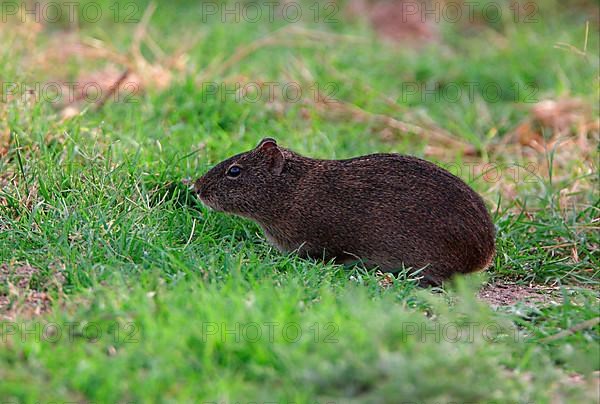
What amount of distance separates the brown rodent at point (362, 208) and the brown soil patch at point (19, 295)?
4.41 feet

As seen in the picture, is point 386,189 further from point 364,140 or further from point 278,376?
point 364,140

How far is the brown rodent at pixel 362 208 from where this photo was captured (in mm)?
5180

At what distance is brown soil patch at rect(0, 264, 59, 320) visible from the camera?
412 cm

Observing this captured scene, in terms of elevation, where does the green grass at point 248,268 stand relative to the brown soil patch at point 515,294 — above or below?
above

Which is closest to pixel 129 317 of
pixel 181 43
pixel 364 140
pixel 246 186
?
pixel 246 186

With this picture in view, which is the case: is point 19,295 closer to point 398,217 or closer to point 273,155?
point 273,155

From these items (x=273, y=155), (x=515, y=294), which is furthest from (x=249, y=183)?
(x=515, y=294)

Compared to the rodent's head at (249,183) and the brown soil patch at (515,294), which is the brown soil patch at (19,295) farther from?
the brown soil patch at (515,294)

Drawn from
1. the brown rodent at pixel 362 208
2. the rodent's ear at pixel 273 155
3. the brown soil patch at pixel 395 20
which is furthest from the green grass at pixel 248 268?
the brown soil patch at pixel 395 20

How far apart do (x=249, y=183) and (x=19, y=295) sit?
5.58ft

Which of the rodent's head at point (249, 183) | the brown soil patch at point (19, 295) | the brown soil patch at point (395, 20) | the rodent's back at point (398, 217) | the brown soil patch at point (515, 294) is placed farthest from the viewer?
the brown soil patch at point (395, 20)

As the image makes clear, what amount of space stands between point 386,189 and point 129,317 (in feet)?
6.11

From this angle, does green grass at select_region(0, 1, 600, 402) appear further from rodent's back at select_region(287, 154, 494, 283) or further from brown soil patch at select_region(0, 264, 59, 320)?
rodent's back at select_region(287, 154, 494, 283)

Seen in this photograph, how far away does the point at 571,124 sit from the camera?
791cm
